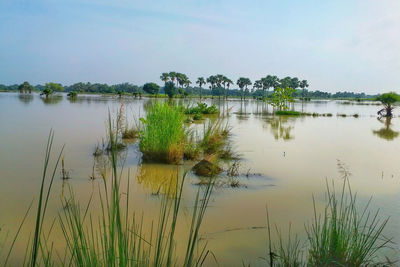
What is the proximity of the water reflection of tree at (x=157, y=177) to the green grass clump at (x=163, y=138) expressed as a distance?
240mm

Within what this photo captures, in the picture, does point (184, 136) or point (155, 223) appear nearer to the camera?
point (155, 223)

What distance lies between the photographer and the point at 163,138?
5.86 meters

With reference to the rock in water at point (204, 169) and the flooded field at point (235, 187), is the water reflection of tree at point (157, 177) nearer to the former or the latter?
the flooded field at point (235, 187)

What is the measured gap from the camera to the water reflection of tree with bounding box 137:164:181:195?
4.49 metres

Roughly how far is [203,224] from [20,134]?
23.2ft

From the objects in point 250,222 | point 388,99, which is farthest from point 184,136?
point 388,99

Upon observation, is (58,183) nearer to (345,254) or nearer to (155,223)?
(155,223)

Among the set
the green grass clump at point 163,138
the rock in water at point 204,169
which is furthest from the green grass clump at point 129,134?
the rock in water at point 204,169

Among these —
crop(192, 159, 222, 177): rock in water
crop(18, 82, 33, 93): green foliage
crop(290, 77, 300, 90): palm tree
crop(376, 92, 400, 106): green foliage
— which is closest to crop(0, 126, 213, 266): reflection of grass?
crop(192, 159, 222, 177): rock in water

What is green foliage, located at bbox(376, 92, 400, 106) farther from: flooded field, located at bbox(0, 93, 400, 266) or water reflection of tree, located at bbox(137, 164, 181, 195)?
water reflection of tree, located at bbox(137, 164, 181, 195)

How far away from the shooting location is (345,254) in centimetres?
216

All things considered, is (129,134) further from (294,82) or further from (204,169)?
(294,82)

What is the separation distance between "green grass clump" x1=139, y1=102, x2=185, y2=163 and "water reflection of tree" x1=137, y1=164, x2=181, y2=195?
240mm

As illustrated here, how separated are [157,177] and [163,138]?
1013 mm
